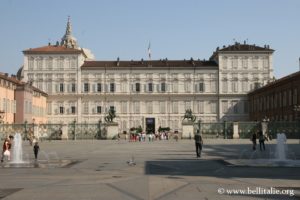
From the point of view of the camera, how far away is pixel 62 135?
54750 mm

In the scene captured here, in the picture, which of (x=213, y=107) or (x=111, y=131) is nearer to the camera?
(x=111, y=131)

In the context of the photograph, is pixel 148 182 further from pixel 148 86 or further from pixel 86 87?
pixel 86 87

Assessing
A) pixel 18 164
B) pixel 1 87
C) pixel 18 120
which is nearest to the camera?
pixel 18 164

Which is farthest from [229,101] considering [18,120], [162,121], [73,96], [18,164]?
[18,164]

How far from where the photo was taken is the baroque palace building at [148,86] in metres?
86.2

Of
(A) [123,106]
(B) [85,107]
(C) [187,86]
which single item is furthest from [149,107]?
(B) [85,107]

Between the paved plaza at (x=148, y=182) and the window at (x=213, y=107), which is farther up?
the window at (x=213, y=107)

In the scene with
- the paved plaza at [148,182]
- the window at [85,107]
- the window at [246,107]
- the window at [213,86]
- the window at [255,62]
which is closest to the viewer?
the paved plaza at [148,182]

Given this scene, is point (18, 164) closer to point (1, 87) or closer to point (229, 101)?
point (1, 87)

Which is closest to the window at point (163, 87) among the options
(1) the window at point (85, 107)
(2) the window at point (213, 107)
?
(2) the window at point (213, 107)

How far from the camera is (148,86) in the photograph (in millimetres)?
87312

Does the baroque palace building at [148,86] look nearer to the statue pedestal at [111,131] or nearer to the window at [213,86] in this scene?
the window at [213,86]

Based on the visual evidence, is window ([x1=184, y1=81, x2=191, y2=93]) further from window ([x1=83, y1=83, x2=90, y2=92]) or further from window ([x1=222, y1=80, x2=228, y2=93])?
window ([x1=83, y1=83, x2=90, y2=92])

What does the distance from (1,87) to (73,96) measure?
2298 centimetres
